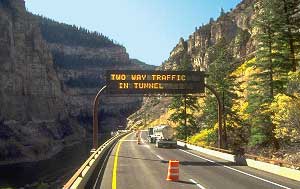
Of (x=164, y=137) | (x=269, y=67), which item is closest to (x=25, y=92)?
(x=164, y=137)

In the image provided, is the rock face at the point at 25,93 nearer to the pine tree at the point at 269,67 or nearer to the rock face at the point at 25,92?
the rock face at the point at 25,92

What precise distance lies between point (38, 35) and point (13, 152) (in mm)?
75965

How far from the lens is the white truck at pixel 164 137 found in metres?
62.5

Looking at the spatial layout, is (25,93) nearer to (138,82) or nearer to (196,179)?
(138,82)

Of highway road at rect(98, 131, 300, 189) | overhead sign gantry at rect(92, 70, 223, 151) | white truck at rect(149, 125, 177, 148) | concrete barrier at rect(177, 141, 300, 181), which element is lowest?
highway road at rect(98, 131, 300, 189)

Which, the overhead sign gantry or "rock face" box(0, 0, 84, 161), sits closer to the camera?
the overhead sign gantry

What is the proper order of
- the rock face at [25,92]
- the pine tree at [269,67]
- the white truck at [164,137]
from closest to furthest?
1. the pine tree at [269,67]
2. the white truck at [164,137]
3. the rock face at [25,92]

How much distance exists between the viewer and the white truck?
6247 centimetres

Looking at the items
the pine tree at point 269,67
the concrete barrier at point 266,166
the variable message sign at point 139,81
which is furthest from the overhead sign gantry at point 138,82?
the pine tree at point 269,67

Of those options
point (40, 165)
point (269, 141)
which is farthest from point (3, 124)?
point (269, 141)

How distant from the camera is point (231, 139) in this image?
6500 centimetres

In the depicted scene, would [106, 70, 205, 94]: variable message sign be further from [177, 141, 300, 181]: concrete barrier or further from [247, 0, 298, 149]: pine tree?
[247, 0, 298, 149]: pine tree

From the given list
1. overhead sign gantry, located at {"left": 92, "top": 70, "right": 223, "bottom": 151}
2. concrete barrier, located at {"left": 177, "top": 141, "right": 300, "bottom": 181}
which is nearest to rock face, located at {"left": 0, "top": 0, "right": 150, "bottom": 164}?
overhead sign gantry, located at {"left": 92, "top": 70, "right": 223, "bottom": 151}

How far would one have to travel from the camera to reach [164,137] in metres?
67.1
